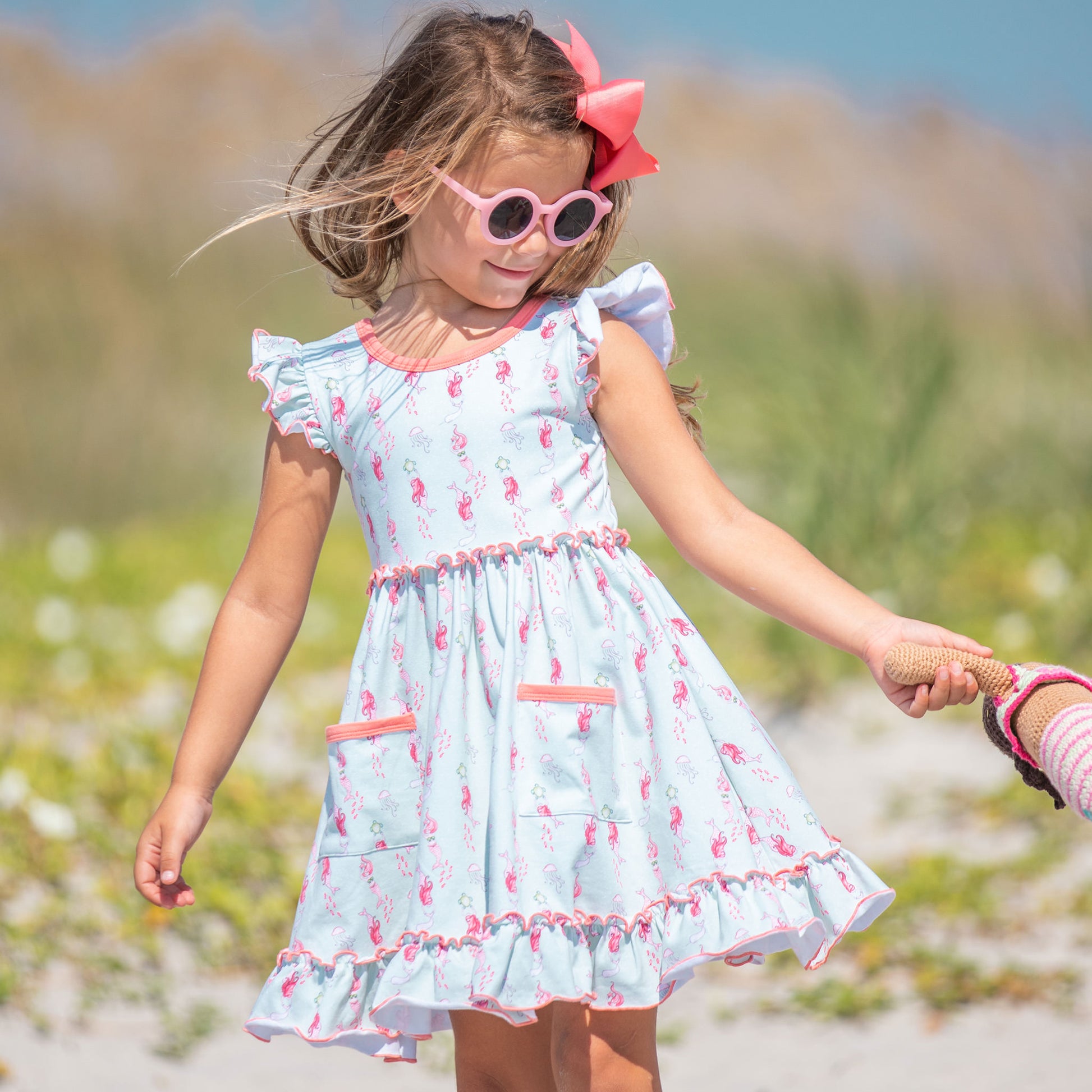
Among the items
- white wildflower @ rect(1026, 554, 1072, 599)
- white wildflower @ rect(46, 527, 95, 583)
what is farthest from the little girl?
white wildflower @ rect(46, 527, 95, 583)

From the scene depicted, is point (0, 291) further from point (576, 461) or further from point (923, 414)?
point (576, 461)

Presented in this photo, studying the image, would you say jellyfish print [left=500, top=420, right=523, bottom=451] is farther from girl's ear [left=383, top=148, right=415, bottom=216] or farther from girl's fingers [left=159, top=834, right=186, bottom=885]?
girl's fingers [left=159, top=834, right=186, bottom=885]

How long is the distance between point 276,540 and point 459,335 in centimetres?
37

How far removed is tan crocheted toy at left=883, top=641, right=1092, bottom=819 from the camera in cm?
127

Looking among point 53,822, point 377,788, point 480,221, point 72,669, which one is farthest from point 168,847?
point 72,669

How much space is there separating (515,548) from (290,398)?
14.6 inches

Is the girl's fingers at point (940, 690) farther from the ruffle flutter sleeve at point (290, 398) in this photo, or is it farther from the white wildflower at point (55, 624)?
the white wildflower at point (55, 624)

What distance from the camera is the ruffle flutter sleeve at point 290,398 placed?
5.30 feet

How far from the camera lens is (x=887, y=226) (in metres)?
6.21

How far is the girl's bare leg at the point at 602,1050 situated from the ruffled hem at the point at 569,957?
0.07m

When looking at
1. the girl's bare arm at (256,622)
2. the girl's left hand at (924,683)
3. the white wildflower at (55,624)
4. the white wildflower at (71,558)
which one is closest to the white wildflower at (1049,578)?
the girl's left hand at (924,683)

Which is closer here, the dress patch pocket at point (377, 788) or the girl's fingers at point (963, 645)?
the girl's fingers at point (963, 645)

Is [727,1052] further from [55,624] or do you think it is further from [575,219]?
[55,624]

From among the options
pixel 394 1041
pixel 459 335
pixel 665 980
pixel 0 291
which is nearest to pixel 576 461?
pixel 459 335
